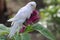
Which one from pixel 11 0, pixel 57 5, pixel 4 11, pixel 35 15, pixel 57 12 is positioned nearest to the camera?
pixel 35 15

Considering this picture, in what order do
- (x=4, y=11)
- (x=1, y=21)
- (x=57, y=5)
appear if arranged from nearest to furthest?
(x=1, y=21) → (x=57, y=5) → (x=4, y=11)

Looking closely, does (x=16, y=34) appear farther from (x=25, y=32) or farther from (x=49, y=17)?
(x=49, y=17)

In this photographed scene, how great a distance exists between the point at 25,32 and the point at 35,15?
105mm

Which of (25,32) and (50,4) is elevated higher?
(50,4)

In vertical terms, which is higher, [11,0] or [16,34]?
[11,0]

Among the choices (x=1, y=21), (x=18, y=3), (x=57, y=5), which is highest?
(x=18, y=3)

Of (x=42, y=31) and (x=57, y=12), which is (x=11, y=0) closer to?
(x=57, y=12)

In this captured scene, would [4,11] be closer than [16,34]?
No

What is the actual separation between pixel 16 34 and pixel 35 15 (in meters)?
0.12

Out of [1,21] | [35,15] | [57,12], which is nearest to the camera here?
[35,15]

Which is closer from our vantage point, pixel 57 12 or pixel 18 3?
pixel 57 12

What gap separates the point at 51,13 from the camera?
2641 millimetres

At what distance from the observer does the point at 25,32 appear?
3.41 feet

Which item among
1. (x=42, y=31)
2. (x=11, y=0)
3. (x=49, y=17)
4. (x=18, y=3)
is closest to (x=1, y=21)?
(x=49, y=17)
